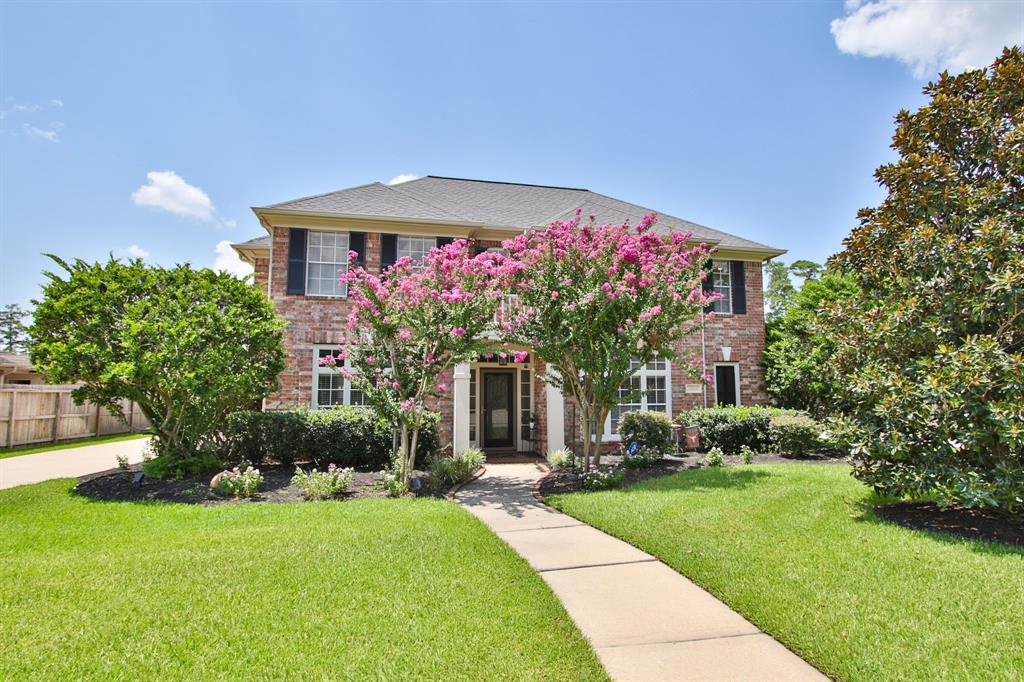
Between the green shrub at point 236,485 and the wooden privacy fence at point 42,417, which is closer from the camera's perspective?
the green shrub at point 236,485

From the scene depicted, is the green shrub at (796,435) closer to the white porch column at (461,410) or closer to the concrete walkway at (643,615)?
the white porch column at (461,410)

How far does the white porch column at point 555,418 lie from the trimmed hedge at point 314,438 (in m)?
2.73

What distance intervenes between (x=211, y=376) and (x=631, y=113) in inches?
357

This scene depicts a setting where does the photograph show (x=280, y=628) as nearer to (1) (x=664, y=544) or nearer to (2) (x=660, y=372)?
(1) (x=664, y=544)

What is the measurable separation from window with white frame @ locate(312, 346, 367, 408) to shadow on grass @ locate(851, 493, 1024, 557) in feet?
31.4

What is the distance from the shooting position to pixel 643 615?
11.7 feet

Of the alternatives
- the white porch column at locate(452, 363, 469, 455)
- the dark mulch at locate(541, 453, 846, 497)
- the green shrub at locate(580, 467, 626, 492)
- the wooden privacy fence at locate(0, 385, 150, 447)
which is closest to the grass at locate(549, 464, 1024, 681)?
the green shrub at locate(580, 467, 626, 492)

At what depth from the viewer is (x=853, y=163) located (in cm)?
991

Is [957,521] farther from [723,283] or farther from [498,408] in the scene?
[723,283]

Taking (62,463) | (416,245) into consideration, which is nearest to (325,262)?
(416,245)

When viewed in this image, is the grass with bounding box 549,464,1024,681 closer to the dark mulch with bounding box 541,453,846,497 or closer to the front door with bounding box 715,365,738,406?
the dark mulch with bounding box 541,453,846,497

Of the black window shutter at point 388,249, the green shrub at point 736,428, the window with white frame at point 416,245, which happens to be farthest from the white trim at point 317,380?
the green shrub at point 736,428

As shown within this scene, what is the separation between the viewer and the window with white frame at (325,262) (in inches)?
485

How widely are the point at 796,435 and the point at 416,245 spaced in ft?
31.1
